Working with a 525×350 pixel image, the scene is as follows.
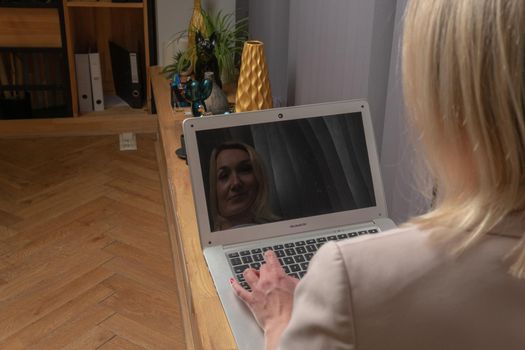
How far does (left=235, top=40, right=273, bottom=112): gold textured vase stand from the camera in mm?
2109

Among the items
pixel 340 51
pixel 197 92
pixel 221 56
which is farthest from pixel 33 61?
pixel 340 51

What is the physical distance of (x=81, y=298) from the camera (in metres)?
2.17

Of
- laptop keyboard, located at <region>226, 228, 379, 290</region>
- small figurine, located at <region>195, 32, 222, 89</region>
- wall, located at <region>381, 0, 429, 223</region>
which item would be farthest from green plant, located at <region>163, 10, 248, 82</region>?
laptop keyboard, located at <region>226, 228, 379, 290</region>

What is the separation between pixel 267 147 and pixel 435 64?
67cm

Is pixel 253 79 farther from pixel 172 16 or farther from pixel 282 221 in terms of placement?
pixel 172 16

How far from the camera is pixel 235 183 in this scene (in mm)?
1235

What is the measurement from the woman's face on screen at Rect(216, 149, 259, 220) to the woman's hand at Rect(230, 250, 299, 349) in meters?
0.15

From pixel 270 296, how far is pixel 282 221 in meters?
0.26

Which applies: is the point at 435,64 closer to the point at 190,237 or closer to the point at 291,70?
the point at 190,237

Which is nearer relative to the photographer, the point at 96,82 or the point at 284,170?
the point at 284,170

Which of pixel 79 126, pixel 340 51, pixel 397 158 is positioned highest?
pixel 340 51

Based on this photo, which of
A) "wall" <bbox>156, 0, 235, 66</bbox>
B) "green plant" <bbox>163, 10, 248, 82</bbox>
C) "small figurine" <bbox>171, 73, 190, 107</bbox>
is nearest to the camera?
"small figurine" <bbox>171, 73, 190, 107</bbox>

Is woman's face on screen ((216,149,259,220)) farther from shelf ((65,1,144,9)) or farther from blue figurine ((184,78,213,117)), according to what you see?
shelf ((65,1,144,9))

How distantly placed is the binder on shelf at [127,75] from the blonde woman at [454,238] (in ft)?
9.38
